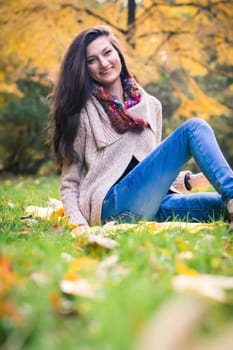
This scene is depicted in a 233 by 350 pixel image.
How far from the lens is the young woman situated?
2.34 metres

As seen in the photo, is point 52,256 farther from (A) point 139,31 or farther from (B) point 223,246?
(A) point 139,31

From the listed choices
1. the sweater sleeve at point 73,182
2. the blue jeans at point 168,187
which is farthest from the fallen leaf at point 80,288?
the sweater sleeve at point 73,182

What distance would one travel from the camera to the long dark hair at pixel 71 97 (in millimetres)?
2570

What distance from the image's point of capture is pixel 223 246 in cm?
158

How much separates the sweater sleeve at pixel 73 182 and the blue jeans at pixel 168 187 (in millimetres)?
167

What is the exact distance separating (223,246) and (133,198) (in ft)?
2.85

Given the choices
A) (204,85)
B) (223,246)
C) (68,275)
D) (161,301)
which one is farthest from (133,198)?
(204,85)

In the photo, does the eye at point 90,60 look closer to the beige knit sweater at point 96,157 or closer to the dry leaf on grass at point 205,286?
the beige knit sweater at point 96,157

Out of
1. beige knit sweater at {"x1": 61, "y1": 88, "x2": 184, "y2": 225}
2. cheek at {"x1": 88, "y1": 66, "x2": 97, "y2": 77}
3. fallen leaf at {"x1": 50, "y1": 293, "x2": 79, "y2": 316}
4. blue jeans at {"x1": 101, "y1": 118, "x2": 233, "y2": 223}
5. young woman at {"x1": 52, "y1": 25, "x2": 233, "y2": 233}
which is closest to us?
fallen leaf at {"x1": 50, "y1": 293, "x2": 79, "y2": 316}

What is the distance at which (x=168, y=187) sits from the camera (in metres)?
2.39

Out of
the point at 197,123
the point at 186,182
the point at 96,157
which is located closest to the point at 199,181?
the point at 186,182

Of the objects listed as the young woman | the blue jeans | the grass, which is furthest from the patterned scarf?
the grass

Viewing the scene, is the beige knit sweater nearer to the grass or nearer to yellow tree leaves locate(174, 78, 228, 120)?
the grass

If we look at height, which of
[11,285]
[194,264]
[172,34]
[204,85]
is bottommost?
[204,85]
